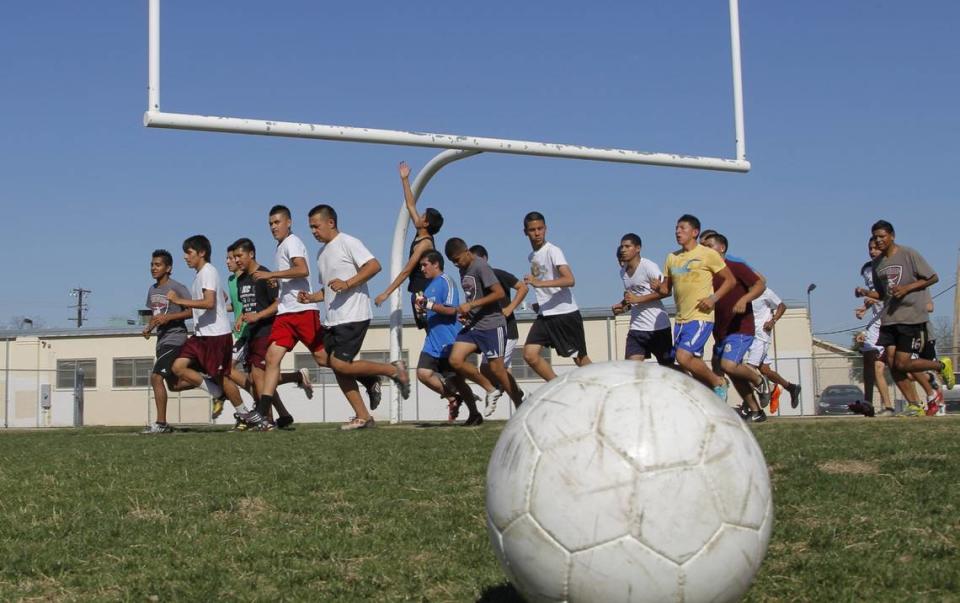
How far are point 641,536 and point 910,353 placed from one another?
8.58 meters

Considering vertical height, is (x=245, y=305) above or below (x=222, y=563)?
above

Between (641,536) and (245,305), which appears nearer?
(641,536)

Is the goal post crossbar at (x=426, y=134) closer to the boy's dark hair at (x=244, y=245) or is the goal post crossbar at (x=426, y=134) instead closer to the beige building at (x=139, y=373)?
the boy's dark hair at (x=244, y=245)

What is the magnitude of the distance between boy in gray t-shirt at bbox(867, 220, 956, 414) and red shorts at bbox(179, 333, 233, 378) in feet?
22.9

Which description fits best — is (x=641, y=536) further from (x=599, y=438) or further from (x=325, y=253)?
(x=325, y=253)

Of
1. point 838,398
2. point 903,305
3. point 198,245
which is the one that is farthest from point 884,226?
point 838,398

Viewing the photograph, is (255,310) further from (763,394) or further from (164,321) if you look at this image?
(763,394)

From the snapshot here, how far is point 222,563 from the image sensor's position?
12.5ft

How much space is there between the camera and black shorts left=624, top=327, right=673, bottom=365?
1025cm

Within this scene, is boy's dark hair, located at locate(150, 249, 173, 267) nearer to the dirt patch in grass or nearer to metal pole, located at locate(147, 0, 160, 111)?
metal pole, located at locate(147, 0, 160, 111)

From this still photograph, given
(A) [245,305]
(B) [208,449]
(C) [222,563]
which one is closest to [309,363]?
(A) [245,305]

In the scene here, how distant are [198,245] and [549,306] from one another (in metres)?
3.89

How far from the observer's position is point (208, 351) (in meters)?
10.6

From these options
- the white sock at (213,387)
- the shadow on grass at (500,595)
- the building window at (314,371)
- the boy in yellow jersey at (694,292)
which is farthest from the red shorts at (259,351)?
the building window at (314,371)
